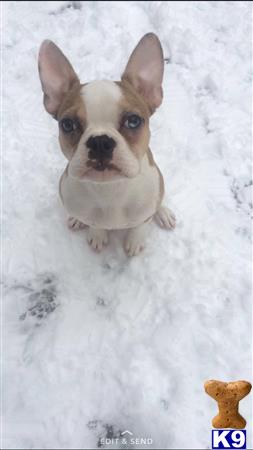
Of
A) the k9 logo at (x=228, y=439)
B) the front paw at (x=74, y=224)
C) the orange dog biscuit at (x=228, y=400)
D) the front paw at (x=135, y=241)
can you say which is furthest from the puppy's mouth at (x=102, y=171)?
the k9 logo at (x=228, y=439)

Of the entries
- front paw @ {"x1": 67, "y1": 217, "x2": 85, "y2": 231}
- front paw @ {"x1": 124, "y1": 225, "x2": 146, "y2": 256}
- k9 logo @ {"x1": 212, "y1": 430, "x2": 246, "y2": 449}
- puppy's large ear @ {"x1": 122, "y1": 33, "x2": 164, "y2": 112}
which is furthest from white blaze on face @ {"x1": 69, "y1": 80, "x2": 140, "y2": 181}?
k9 logo @ {"x1": 212, "y1": 430, "x2": 246, "y2": 449}

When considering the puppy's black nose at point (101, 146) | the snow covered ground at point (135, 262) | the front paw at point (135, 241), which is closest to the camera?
the puppy's black nose at point (101, 146)

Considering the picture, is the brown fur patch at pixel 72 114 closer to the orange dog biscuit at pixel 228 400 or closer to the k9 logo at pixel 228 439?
the orange dog biscuit at pixel 228 400

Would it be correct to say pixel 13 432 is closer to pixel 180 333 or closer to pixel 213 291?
pixel 180 333

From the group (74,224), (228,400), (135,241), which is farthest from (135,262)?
(228,400)

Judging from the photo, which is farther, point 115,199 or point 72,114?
point 115,199

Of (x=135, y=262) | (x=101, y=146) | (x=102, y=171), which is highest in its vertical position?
(x=101, y=146)

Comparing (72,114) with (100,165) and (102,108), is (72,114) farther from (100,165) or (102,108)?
(100,165)
